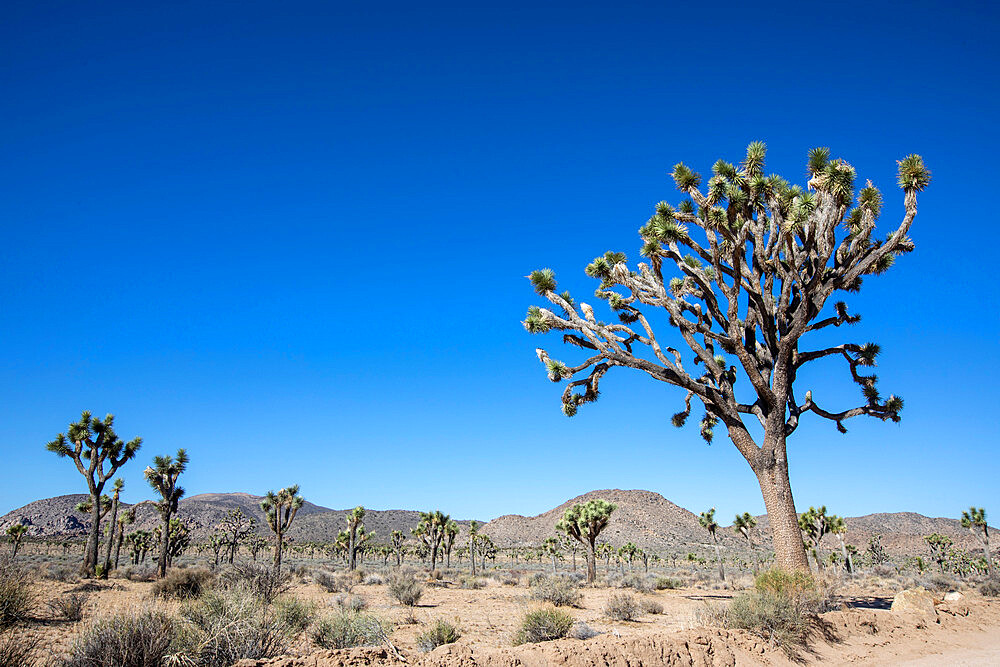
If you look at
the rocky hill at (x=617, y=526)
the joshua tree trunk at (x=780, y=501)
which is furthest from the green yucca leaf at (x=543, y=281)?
the rocky hill at (x=617, y=526)

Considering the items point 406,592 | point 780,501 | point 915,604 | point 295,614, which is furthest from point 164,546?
point 915,604

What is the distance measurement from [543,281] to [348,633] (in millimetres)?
9231

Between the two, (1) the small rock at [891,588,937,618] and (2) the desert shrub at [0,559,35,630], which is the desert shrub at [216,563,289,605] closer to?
(2) the desert shrub at [0,559,35,630]

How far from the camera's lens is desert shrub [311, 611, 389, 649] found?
7.86 m

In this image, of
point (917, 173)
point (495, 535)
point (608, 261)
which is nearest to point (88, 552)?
point (608, 261)

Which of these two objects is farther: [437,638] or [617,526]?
[617,526]

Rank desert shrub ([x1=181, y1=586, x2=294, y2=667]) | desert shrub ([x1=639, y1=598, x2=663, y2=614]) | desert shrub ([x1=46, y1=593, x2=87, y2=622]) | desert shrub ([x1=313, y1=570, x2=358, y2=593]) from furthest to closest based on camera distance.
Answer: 1. desert shrub ([x1=313, y1=570, x2=358, y2=593])
2. desert shrub ([x1=639, y1=598, x2=663, y2=614])
3. desert shrub ([x1=46, y1=593, x2=87, y2=622])
4. desert shrub ([x1=181, y1=586, x2=294, y2=667])

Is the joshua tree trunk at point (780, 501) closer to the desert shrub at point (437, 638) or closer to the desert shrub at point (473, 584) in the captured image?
the desert shrub at point (437, 638)

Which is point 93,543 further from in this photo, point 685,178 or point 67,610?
point 685,178

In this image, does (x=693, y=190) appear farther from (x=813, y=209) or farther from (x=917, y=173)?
(x=917, y=173)

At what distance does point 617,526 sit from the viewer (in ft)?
323

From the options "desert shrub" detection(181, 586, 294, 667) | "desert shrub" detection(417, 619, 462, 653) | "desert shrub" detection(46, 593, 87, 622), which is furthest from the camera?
"desert shrub" detection(46, 593, 87, 622)

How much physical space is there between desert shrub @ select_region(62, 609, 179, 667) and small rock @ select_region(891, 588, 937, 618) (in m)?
12.0

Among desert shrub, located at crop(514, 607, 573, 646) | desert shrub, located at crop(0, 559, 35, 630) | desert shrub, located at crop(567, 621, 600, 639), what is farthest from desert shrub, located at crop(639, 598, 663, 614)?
desert shrub, located at crop(0, 559, 35, 630)
